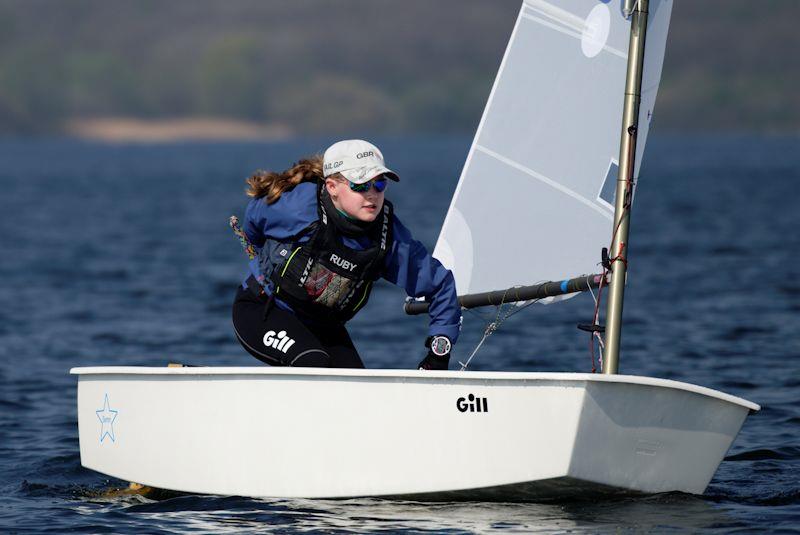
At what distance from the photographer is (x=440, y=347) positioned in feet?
20.8

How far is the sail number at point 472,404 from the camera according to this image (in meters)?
5.87

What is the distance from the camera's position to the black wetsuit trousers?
6.47 m

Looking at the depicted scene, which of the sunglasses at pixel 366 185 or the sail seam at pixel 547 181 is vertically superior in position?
the sail seam at pixel 547 181

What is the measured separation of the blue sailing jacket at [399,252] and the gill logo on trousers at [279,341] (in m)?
0.45

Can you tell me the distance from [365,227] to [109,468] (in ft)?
5.90

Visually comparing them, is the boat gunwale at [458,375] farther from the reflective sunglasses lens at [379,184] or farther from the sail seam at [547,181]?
the sail seam at [547,181]

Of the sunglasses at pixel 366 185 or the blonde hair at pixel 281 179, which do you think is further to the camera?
the blonde hair at pixel 281 179

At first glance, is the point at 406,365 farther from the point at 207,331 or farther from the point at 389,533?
the point at 389,533

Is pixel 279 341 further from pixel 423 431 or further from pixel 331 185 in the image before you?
pixel 423 431

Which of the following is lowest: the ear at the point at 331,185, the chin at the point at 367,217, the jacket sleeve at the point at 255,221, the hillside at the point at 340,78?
the chin at the point at 367,217

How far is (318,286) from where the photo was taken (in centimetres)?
640

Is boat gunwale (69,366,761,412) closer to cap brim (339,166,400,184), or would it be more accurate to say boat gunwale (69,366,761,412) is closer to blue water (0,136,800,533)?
blue water (0,136,800,533)

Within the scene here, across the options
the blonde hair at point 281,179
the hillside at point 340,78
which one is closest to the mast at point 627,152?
the blonde hair at point 281,179

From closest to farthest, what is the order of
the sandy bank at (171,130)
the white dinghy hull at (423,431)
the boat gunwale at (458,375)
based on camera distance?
the boat gunwale at (458,375) → the white dinghy hull at (423,431) → the sandy bank at (171,130)
